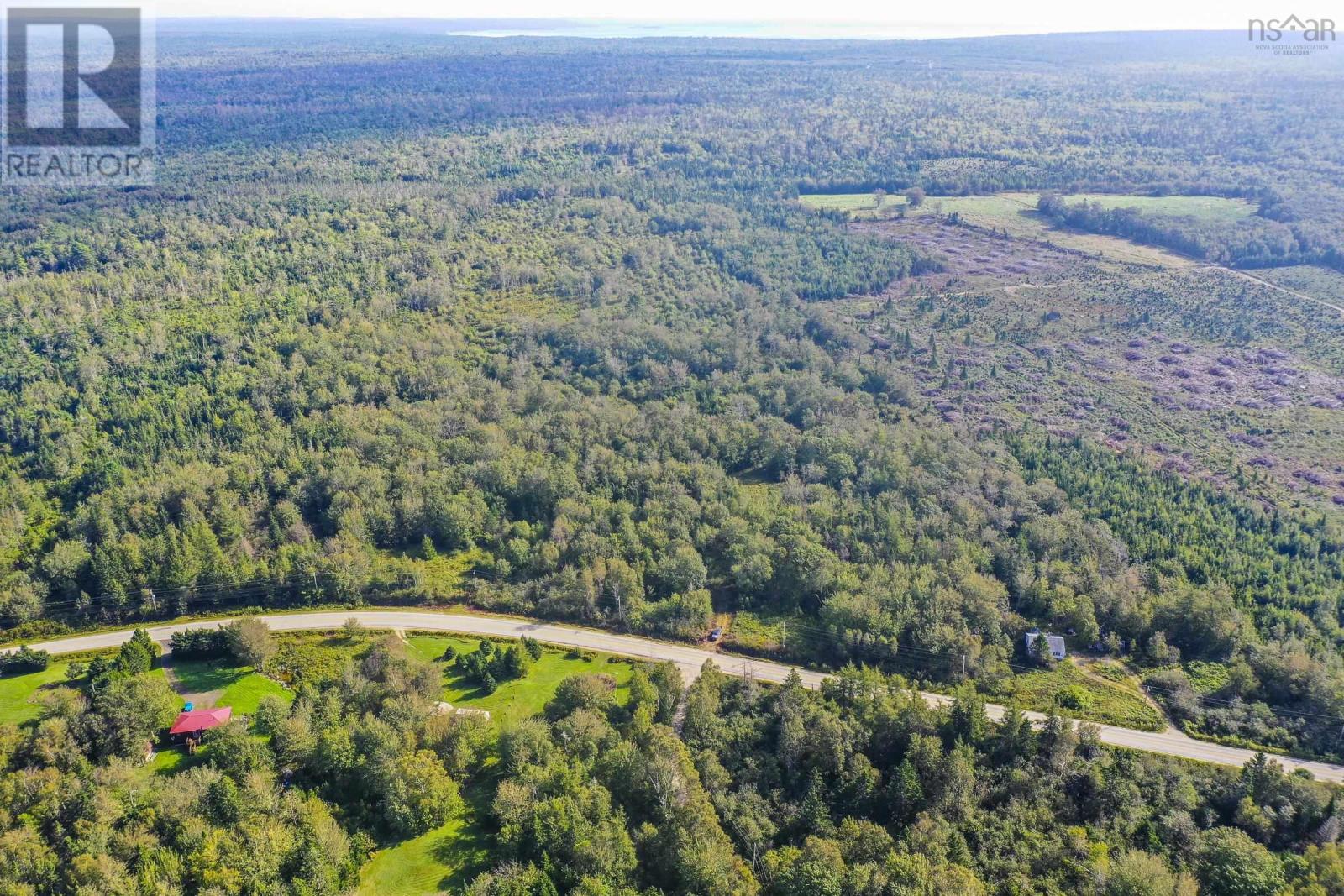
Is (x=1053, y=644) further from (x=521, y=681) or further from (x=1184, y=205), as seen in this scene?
(x=1184, y=205)

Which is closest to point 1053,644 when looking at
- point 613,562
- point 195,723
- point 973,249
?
point 613,562

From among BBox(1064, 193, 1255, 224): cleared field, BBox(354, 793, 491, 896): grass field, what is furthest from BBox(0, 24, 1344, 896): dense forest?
BBox(1064, 193, 1255, 224): cleared field

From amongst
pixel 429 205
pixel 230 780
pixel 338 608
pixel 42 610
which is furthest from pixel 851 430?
pixel 429 205

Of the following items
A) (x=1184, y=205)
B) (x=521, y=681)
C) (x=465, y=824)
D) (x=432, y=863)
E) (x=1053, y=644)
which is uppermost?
(x=1184, y=205)

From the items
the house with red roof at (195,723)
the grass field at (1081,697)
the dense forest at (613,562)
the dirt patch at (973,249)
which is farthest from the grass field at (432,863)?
the dirt patch at (973,249)

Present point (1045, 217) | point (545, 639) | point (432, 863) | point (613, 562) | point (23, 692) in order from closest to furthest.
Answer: point (432, 863), point (23, 692), point (545, 639), point (613, 562), point (1045, 217)

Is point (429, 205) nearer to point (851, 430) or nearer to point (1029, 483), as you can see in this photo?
point (851, 430)
